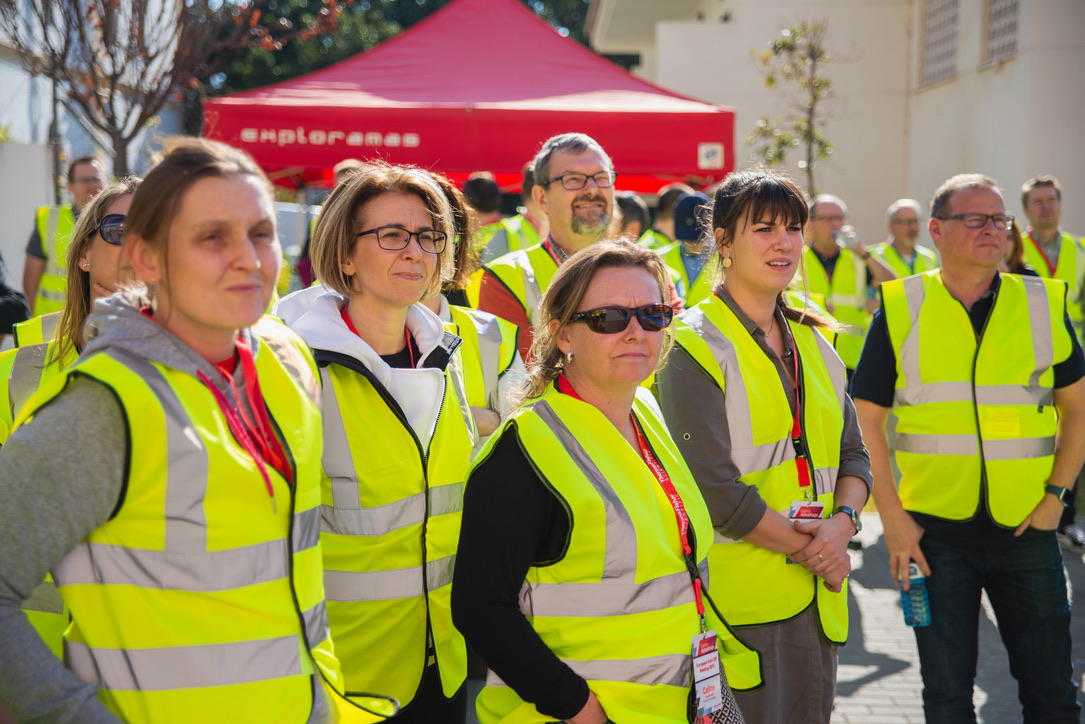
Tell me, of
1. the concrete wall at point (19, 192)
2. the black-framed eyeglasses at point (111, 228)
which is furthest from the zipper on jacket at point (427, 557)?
the concrete wall at point (19, 192)

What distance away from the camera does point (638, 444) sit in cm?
235

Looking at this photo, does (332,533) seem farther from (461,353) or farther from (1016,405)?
(1016,405)

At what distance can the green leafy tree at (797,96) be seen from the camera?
12664 mm

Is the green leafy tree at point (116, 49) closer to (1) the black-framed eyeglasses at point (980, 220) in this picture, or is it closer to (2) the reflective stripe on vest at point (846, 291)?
(2) the reflective stripe on vest at point (846, 291)

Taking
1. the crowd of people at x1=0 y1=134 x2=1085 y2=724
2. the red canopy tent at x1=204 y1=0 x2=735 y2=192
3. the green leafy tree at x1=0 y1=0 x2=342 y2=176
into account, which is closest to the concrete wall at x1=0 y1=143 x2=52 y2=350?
the green leafy tree at x1=0 y1=0 x2=342 y2=176

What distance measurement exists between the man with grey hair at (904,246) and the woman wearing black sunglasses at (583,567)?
6.99 metres

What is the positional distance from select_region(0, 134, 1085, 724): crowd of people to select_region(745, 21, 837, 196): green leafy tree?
8446 millimetres

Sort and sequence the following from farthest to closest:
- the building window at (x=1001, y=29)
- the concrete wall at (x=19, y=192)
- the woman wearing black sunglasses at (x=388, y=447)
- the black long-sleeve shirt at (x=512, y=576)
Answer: the building window at (x=1001, y=29)
the concrete wall at (x=19, y=192)
the woman wearing black sunglasses at (x=388, y=447)
the black long-sleeve shirt at (x=512, y=576)

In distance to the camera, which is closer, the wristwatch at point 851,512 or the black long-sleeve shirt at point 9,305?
the wristwatch at point 851,512

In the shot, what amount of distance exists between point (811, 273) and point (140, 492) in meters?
7.05

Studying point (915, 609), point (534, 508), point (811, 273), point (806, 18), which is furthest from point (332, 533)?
point (806, 18)

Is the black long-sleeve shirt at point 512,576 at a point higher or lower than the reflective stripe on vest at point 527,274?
lower

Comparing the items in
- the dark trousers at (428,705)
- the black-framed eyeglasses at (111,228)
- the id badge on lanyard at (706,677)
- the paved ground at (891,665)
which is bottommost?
the paved ground at (891,665)

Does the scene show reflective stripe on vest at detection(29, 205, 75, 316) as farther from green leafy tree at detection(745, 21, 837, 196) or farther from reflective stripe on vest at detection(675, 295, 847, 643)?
green leafy tree at detection(745, 21, 837, 196)
